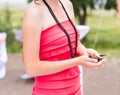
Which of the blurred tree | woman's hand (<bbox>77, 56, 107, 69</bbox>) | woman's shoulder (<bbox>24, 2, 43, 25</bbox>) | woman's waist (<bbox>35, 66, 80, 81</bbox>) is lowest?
the blurred tree

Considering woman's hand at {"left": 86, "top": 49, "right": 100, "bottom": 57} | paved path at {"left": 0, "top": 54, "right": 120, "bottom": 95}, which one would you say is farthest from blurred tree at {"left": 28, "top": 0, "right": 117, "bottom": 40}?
woman's hand at {"left": 86, "top": 49, "right": 100, "bottom": 57}

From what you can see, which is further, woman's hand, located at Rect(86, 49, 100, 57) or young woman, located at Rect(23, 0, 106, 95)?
woman's hand, located at Rect(86, 49, 100, 57)

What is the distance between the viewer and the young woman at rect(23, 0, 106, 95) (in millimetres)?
1596

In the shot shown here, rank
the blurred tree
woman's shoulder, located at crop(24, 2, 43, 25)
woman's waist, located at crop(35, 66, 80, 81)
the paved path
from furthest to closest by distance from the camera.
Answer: the blurred tree, the paved path, woman's waist, located at crop(35, 66, 80, 81), woman's shoulder, located at crop(24, 2, 43, 25)

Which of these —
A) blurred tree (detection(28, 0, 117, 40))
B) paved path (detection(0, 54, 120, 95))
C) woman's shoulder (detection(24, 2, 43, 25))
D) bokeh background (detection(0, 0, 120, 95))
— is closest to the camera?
woman's shoulder (detection(24, 2, 43, 25))

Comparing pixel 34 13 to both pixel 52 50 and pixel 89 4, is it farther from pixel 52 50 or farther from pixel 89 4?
pixel 89 4

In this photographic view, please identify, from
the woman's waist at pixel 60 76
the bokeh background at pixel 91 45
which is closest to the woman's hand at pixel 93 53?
the woman's waist at pixel 60 76

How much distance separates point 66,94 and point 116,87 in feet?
10.6

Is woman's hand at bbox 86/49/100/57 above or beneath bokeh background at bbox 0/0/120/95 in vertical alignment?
above

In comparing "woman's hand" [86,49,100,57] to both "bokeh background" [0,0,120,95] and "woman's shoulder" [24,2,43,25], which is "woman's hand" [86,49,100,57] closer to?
"woman's shoulder" [24,2,43,25]

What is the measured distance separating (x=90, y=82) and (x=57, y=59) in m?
3.53

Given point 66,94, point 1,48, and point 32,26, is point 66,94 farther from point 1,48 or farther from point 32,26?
point 1,48

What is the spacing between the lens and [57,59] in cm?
167

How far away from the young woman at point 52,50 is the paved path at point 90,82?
3.02m
